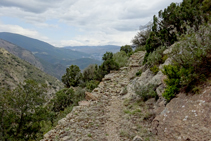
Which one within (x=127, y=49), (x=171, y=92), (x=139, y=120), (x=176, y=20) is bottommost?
(x=139, y=120)

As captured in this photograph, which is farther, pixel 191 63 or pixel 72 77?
pixel 72 77

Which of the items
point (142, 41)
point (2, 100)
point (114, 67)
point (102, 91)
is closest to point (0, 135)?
point (2, 100)

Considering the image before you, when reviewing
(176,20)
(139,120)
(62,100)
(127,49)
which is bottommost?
(62,100)

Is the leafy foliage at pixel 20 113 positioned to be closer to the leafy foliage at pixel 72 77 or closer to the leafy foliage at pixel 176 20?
the leafy foliage at pixel 72 77

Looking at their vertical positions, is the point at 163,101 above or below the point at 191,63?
below

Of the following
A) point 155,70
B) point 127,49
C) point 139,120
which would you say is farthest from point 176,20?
point 127,49

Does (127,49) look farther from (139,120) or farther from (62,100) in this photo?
(139,120)

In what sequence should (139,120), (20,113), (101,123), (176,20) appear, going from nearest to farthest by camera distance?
(139,120) < (101,123) < (176,20) < (20,113)


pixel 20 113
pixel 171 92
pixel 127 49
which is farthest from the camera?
pixel 127 49

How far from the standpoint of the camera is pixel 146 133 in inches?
198

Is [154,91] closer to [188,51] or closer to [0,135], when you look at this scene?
[188,51]

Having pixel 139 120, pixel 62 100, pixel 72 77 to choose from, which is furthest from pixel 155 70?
pixel 72 77

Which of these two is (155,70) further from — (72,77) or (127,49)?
(127,49)

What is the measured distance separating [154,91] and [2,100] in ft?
56.9
